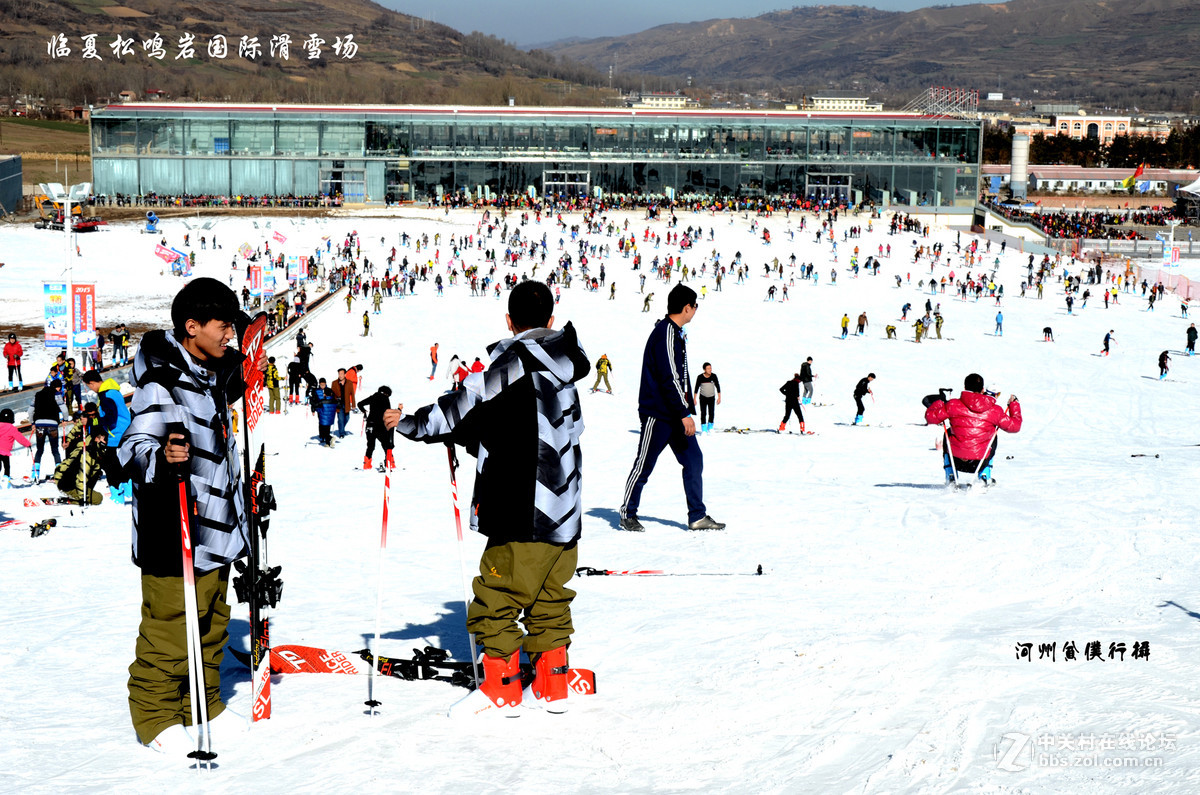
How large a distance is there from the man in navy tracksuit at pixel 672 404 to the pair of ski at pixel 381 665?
10.6 ft

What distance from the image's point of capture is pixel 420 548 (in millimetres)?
8133

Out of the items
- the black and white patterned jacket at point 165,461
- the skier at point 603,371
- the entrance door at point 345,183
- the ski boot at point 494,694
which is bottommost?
the skier at point 603,371

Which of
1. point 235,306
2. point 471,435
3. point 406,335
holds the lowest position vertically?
point 406,335

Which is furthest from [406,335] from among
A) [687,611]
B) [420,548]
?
[687,611]

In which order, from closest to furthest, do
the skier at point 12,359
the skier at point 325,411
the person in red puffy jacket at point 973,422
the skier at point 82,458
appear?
the skier at point 82,458, the person in red puffy jacket at point 973,422, the skier at point 325,411, the skier at point 12,359

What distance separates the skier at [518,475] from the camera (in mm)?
4445

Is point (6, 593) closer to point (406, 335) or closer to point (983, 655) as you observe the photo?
point (983, 655)

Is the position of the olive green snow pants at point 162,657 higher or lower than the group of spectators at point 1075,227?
lower

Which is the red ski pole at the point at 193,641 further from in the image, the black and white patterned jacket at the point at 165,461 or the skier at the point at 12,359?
the skier at the point at 12,359

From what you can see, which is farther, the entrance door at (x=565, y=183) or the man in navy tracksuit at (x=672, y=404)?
the entrance door at (x=565, y=183)

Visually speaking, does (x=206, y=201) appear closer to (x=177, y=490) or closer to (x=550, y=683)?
(x=177, y=490)

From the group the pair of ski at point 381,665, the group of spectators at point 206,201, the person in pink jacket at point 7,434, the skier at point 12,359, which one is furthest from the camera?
the group of spectators at point 206,201

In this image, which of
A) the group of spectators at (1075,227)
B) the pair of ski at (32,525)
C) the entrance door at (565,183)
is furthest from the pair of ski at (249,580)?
A: the entrance door at (565,183)

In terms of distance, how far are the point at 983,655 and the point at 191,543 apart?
3391mm
